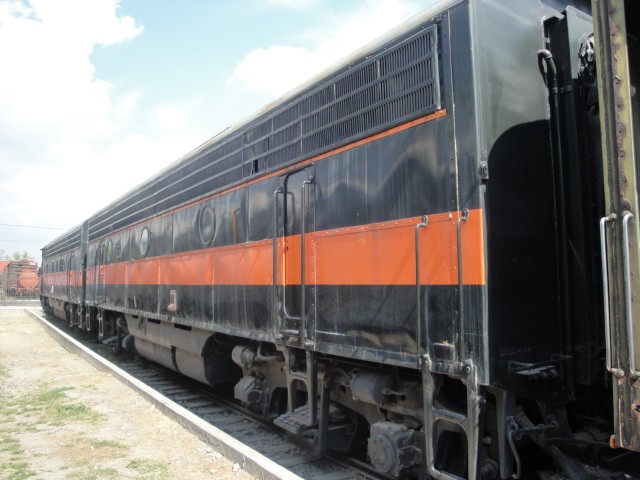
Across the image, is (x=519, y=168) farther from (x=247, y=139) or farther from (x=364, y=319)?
(x=247, y=139)

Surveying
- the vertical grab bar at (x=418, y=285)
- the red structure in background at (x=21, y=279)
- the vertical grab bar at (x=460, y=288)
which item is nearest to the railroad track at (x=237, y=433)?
the vertical grab bar at (x=418, y=285)

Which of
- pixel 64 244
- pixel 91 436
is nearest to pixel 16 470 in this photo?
pixel 91 436

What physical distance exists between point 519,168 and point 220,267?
14.0 feet

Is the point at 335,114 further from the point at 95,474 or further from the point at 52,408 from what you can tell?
the point at 52,408

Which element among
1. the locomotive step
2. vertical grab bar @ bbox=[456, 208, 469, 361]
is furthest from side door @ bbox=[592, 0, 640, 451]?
the locomotive step

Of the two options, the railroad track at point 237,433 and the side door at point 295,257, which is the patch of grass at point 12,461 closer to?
the railroad track at point 237,433

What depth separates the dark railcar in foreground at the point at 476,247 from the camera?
3146mm

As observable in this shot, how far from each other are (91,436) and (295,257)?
132 inches

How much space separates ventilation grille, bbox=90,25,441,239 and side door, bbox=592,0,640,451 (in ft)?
4.11

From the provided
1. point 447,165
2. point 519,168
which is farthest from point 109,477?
point 519,168

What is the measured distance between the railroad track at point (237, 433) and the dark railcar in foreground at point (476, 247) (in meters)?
0.38

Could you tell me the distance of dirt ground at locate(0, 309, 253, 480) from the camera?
4.99 m

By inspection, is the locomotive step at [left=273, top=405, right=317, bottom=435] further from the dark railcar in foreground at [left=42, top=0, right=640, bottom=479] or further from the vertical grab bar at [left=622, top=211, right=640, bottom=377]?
the vertical grab bar at [left=622, top=211, right=640, bottom=377]

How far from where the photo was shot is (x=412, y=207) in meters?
3.73
